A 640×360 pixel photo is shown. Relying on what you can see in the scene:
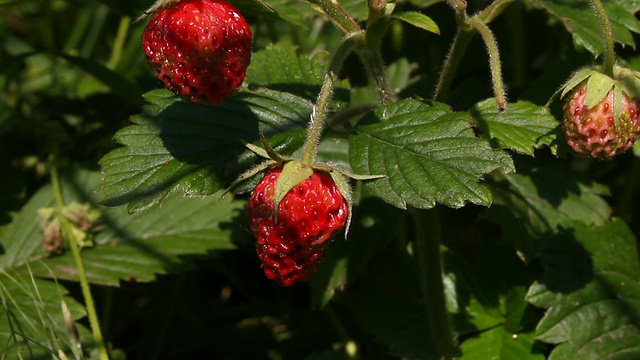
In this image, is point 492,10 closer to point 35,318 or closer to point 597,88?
point 597,88

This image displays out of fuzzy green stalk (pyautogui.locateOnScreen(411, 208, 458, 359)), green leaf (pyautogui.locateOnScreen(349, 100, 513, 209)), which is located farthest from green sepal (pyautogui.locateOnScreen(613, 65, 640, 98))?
fuzzy green stalk (pyautogui.locateOnScreen(411, 208, 458, 359))

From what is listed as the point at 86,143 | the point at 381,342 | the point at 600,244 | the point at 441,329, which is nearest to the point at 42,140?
the point at 86,143

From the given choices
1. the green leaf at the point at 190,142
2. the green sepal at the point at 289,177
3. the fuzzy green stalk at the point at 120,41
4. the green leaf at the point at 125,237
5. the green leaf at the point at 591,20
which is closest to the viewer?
the green sepal at the point at 289,177

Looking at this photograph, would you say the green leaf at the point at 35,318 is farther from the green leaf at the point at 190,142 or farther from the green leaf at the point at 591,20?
the green leaf at the point at 591,20

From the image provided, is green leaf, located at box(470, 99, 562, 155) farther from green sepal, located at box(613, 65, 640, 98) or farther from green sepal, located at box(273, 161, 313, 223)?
green sepal, located at box(273, 161, 313, 223)

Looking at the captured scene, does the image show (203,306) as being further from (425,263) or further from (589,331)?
(589,331)

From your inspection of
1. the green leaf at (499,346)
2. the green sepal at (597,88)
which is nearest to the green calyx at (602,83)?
the green sepal at (597,88)

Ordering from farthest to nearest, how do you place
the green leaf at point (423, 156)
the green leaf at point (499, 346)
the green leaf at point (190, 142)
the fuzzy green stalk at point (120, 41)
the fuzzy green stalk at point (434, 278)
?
1. the fuzzy green stalk at point (120, 41)
2. the green leaf at point (499, 346)
3. the fuzzy green stalk at point (434, 278)
4. the green leaf at point (190, 142)
5. the green leaf at point (423, 156)
